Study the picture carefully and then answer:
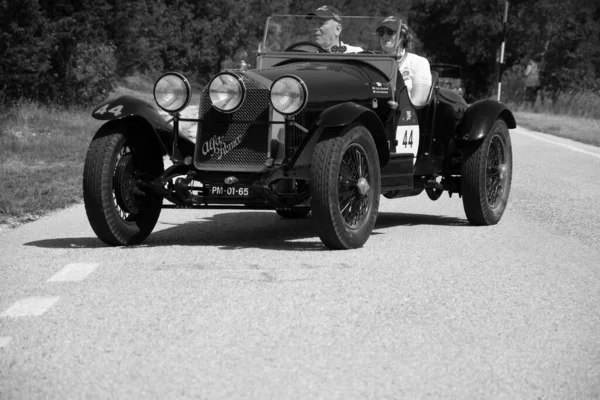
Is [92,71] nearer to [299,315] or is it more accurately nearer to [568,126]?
[568,126]

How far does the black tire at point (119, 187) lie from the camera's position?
7.56 metres

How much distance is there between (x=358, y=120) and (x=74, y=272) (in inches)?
89.0

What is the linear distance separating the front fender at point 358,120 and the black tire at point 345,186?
0.10m

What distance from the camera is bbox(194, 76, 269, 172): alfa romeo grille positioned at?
7.86 m

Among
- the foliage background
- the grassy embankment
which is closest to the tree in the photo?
the foliage background

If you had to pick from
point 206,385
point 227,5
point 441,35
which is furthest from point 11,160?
point 441,35

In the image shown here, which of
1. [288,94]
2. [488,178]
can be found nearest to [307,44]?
[288,94]

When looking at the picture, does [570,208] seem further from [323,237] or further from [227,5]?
[227,5]

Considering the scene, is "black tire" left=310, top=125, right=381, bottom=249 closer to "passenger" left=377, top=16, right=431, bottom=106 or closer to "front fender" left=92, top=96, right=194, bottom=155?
"front fender" left=92, top=96, right=194, bottom=155

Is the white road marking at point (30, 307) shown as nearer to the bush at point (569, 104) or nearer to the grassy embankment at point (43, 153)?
the grassy embankment at point (43, 153)

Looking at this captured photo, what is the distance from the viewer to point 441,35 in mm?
72688

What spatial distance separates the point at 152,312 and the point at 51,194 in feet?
20.6

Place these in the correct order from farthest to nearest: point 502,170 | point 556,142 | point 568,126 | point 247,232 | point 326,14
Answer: point 568,126 → point 556,142 → point 502,170 → point 326,14 → point 247,232

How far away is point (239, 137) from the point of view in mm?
7910
